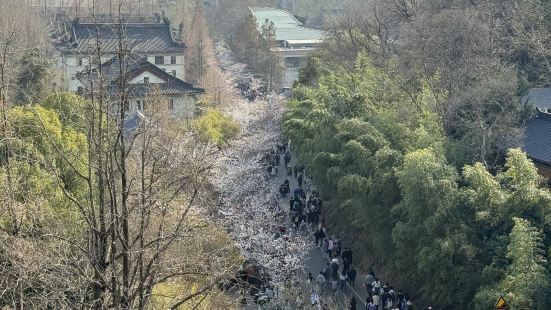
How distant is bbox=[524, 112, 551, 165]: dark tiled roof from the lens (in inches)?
860

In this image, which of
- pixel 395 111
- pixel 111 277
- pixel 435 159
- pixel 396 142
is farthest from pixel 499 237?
pixel 111 277

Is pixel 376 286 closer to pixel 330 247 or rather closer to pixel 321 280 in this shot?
pixel 321 280

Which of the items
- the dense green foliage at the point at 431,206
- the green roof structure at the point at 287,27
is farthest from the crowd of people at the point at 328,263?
the green roof structure at the point at 287,27

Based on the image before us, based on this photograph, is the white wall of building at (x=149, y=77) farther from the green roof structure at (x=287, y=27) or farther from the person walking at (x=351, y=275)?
the green roof structure at (x=287, y=27)

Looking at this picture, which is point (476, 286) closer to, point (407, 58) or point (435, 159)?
point (435, 159)

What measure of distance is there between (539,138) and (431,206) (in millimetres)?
7852

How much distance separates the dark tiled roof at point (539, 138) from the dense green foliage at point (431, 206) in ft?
9.83

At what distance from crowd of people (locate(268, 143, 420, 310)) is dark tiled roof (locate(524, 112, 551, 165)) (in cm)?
648

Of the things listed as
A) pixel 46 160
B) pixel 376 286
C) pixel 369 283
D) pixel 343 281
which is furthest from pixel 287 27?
pixel 46 160

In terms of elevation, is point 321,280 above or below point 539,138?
below

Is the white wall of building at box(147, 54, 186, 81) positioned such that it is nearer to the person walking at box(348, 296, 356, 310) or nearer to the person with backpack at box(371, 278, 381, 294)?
the person with backpack at box(371, 278, 381, 294)

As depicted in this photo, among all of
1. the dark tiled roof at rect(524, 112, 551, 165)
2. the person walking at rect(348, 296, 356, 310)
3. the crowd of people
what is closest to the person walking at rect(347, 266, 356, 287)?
the crowd of people

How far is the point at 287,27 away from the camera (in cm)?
7081

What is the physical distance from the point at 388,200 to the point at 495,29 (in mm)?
13137
